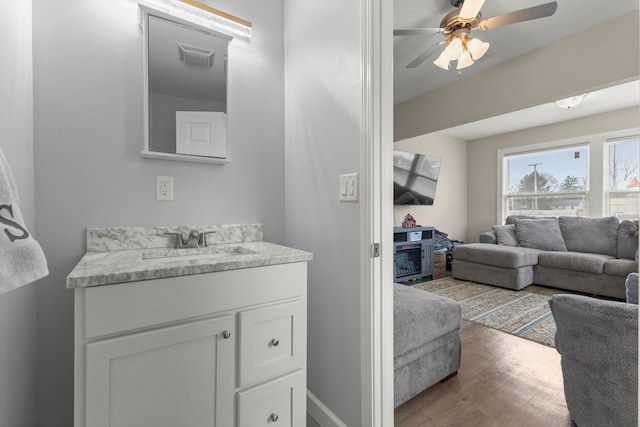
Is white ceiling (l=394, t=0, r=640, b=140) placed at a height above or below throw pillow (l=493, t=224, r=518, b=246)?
above

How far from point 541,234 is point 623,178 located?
58.5 inches

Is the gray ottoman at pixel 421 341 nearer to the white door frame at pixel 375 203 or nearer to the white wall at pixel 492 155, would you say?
the white door frame at pixel 375 203

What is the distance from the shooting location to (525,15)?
1834 millimetres

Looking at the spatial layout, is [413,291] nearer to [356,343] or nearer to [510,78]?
[356,343]

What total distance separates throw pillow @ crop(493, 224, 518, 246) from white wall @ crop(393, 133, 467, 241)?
1099 mm

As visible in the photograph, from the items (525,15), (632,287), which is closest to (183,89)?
(525,15)

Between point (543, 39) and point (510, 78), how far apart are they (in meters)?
0.39

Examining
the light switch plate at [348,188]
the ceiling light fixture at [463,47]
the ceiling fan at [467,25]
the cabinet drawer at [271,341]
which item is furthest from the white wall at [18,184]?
the ceiling light fixture at [463,47]

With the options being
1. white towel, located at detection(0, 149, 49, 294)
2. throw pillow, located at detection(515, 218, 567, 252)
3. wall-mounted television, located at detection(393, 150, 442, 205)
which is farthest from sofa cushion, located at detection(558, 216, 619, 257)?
white towel, located at detection(0, 149, 49, 294)

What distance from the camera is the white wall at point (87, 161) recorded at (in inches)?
47.9

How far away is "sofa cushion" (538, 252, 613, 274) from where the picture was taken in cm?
365

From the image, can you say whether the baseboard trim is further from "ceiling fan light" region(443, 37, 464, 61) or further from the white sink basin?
"ceiling fan light" region(443, 37, 464, 61)

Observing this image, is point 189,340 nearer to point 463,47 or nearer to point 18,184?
point 18,184

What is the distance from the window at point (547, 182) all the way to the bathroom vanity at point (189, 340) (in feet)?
18.8
